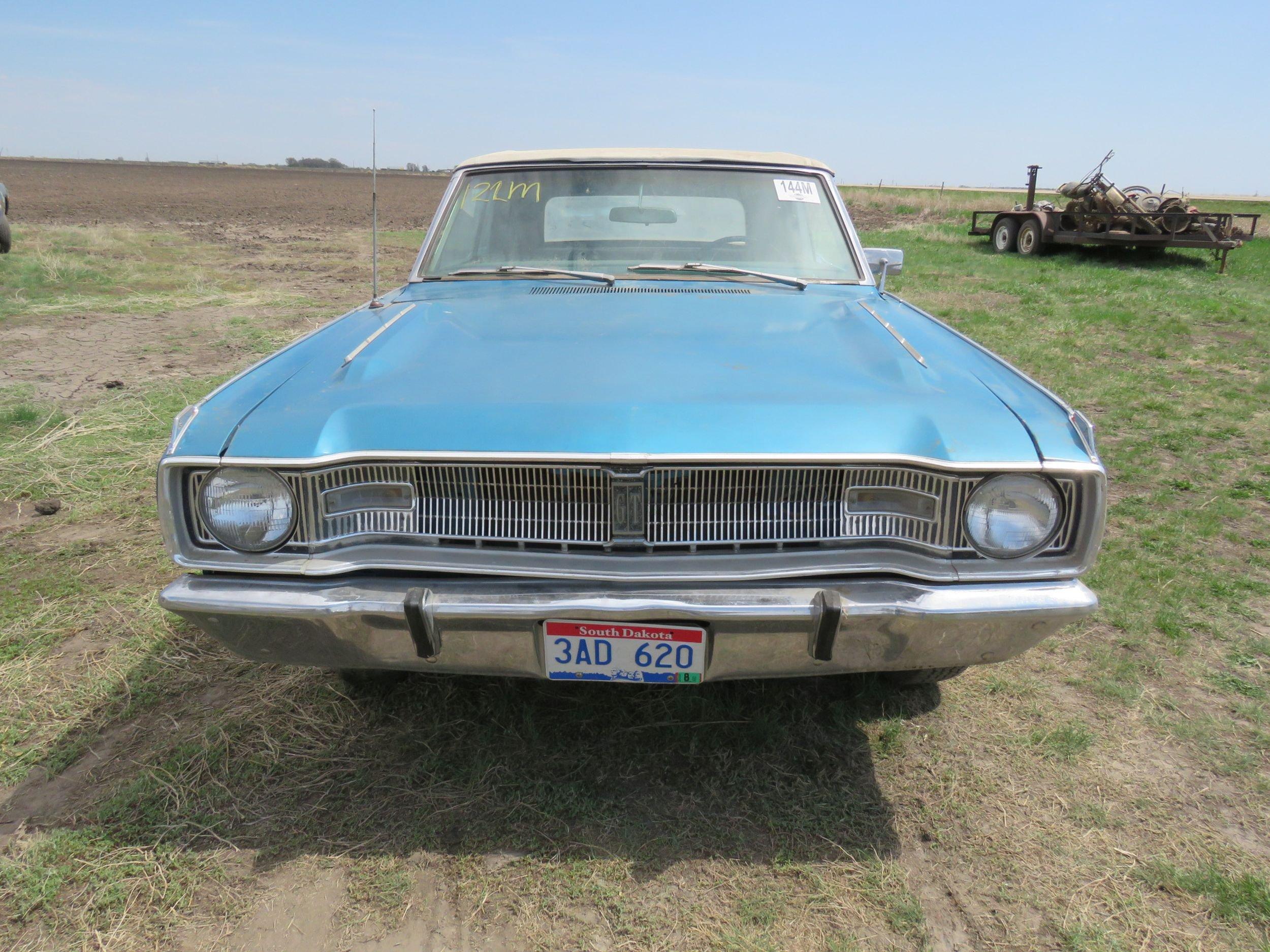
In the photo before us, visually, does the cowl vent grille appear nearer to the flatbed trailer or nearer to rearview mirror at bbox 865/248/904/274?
rearview mirror at bbox 865/248/904/274

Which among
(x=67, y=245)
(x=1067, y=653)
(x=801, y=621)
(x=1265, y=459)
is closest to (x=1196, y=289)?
(x=1265, y=459)

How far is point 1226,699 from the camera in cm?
277

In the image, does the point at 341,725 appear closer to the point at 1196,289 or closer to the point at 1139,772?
the point at 1139,772

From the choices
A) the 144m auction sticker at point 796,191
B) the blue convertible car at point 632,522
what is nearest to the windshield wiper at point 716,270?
the 144m auction sticker at point 796,191

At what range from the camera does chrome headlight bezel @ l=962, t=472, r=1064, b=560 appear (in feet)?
6.44

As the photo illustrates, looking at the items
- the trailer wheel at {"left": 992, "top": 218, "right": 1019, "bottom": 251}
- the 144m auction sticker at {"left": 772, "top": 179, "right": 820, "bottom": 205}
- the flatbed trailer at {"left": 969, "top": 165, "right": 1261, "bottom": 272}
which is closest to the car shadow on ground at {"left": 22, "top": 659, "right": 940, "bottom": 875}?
the 144m auction sticker at {"left": 772, "top": 179, "right": 820, "bottom": 205}

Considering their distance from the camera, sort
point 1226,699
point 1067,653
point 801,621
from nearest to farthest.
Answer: point 801,621 → point 1226,699 → point 1067,653

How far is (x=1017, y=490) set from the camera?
77.9 inches

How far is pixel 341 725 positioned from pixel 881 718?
162 centimetres

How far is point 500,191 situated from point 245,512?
180cm

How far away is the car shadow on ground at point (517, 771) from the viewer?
7.04ft

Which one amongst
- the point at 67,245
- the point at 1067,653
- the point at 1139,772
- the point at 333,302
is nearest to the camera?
the point at 1139,772

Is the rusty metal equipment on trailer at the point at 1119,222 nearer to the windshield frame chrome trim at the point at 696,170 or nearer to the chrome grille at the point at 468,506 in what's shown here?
the windshield frame chrome trim at the point at 696,170

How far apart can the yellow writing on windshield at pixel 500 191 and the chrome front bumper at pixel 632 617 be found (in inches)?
71.8
